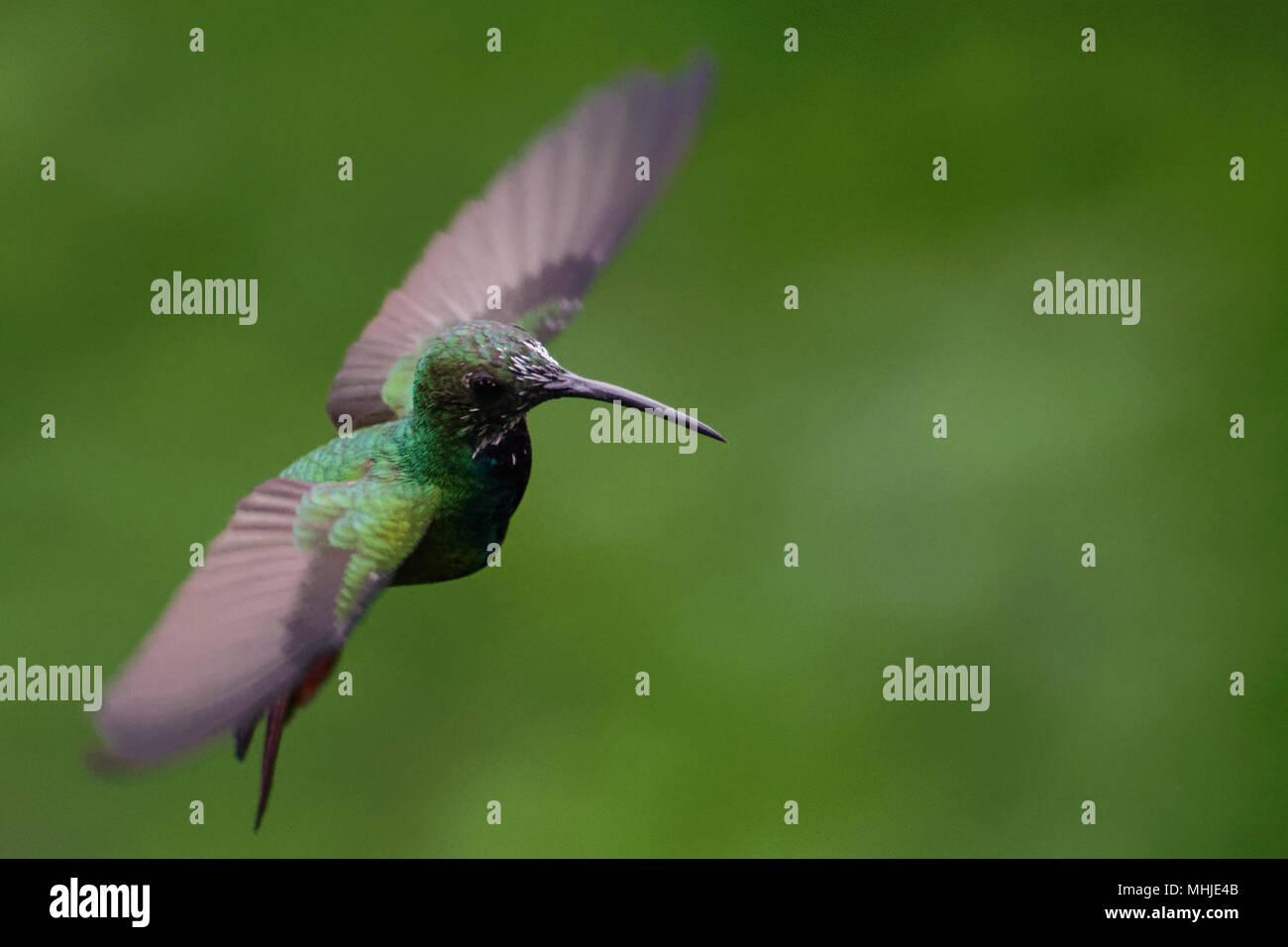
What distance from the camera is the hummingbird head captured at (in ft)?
2.38

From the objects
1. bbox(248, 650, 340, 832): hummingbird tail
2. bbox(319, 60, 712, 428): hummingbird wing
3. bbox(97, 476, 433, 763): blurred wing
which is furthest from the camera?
bbox(319, 60, 712, 428): hummingbird wing

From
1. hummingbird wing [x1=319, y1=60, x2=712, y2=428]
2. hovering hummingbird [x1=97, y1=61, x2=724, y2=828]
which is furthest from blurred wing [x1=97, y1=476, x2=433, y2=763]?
hummingbird wing [x1=319, y1=60, x2=712, y2=428]


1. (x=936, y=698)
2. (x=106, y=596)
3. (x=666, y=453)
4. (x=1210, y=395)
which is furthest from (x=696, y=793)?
(x=1210, y=395)

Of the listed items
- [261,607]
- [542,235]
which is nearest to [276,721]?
[261,607]

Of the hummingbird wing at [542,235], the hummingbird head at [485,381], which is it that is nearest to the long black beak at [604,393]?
the hummingbird head at [485,381]

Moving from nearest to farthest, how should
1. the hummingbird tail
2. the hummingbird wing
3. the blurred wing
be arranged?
the blurred wing, the hummingbird tail, the hummingbird wing

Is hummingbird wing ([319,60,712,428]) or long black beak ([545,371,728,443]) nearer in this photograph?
long black beak ([545,371,728,443])

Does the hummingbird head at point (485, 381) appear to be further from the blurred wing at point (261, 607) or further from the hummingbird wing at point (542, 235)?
the hummingbird wing at point (542, 235)

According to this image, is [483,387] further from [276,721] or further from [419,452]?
[276,721]

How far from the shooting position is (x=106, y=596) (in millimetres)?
2057

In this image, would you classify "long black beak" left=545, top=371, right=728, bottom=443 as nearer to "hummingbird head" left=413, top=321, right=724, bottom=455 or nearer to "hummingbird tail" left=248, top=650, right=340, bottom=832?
"hummingbird head" left=413, top=321, right=724, bottom=455

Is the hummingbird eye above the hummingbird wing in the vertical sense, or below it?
below

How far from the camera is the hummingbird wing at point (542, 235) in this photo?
0.98 m

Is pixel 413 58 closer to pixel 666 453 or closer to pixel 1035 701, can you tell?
pixel 666 453
